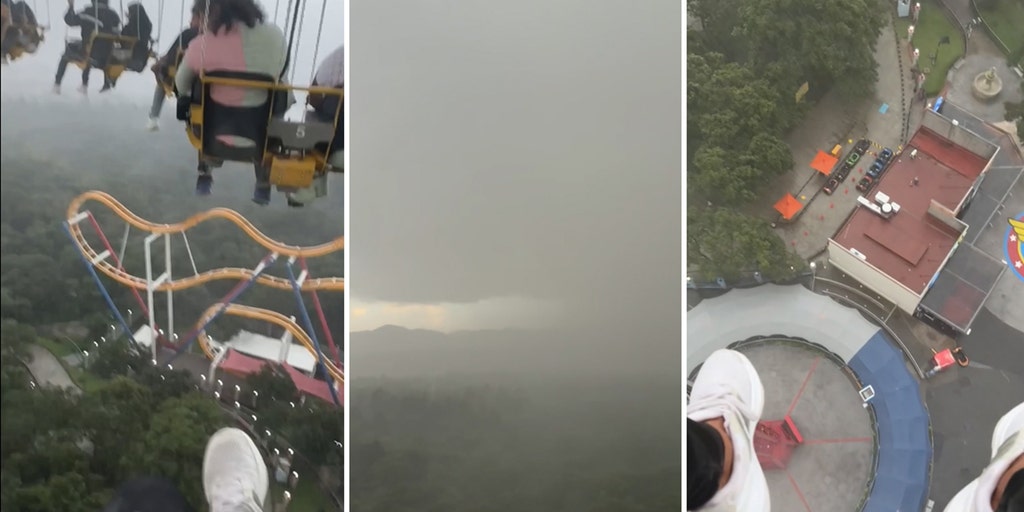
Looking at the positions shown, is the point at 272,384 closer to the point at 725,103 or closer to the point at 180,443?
the point at 180,443

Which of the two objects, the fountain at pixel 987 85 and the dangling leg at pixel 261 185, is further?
the fountain at pixel 987 85

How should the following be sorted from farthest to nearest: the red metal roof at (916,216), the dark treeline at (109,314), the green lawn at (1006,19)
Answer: the green lawn at (1006,19) → the red metal roof at (916,216) → the dark treeline at (109,314)

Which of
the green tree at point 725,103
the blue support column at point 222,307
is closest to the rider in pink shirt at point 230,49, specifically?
the blue support column at point 222,307

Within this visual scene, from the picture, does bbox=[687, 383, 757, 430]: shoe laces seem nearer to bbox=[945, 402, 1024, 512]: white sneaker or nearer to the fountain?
bbox=[945, 402, 1024, 512]: white sneaker

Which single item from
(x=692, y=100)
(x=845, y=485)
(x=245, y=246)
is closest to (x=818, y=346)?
(x=845, y=485)

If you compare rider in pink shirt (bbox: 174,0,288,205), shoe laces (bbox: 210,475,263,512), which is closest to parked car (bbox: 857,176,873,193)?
rider in pink shirt (bbox: 174,0,288,205)

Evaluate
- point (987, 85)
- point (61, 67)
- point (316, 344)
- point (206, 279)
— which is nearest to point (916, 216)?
point (987, 85)

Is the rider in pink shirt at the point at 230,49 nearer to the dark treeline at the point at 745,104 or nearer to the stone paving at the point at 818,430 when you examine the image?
the dark treeline at the point at 745,104
